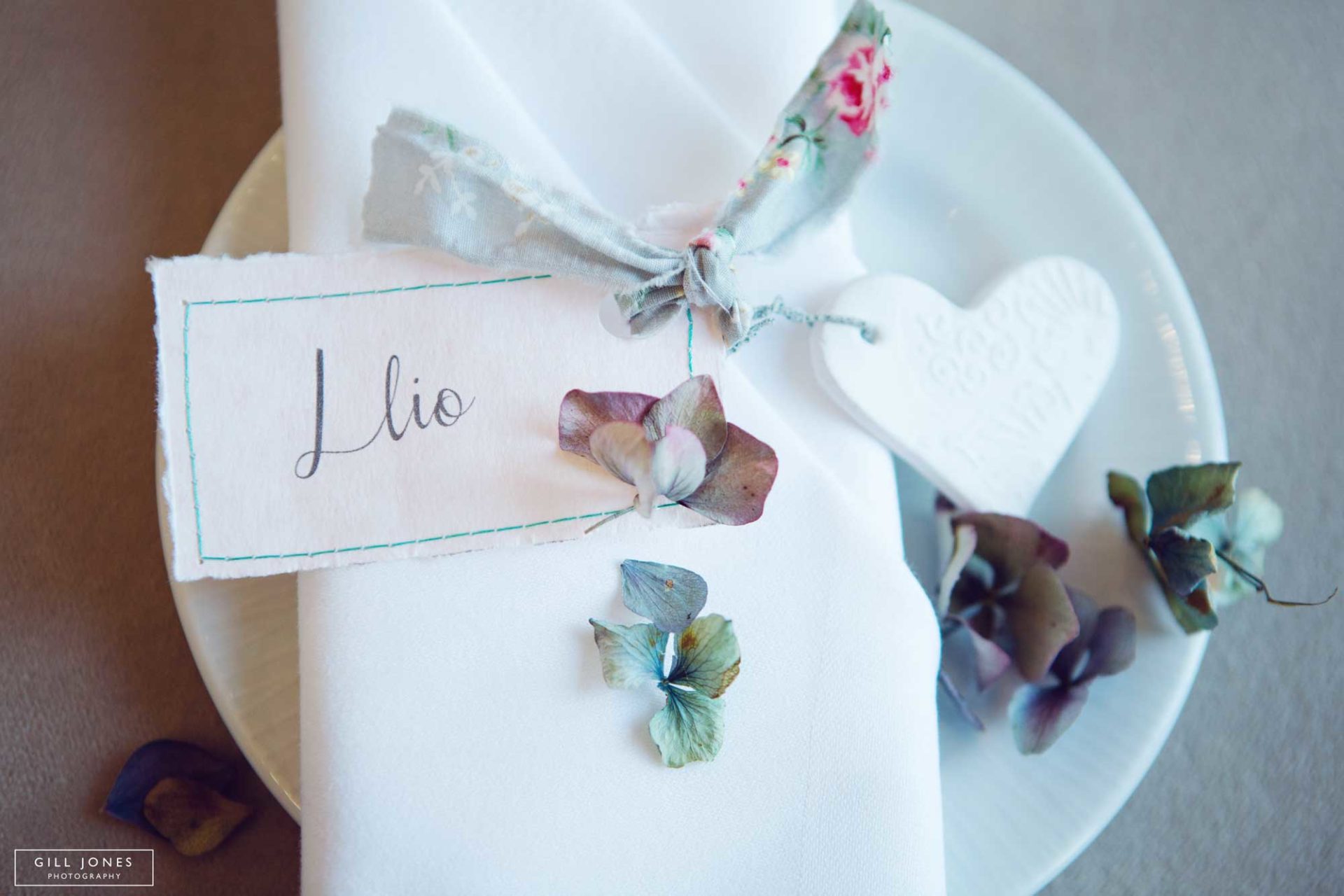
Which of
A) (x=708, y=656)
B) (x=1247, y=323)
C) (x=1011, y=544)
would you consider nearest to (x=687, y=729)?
(x=708, y=656)

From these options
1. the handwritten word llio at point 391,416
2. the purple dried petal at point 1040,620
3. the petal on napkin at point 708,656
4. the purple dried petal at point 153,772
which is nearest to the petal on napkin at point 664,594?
the petal on napkin at point 708,656

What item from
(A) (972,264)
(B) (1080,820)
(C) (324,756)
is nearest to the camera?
(C) (324,756)

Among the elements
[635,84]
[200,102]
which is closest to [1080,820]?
[635,84]

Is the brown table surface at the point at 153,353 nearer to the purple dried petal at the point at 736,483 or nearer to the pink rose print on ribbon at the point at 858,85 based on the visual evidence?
the pink rose print on ribbon at the point at 858,85

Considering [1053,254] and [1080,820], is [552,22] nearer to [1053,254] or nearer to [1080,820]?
[1053,254]

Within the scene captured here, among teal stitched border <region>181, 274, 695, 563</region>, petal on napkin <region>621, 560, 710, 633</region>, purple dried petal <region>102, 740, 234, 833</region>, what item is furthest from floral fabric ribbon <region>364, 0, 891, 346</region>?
purple dried petal <region>102, 740, 234, 833</region>

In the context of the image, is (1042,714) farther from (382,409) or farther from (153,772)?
(153,772)
